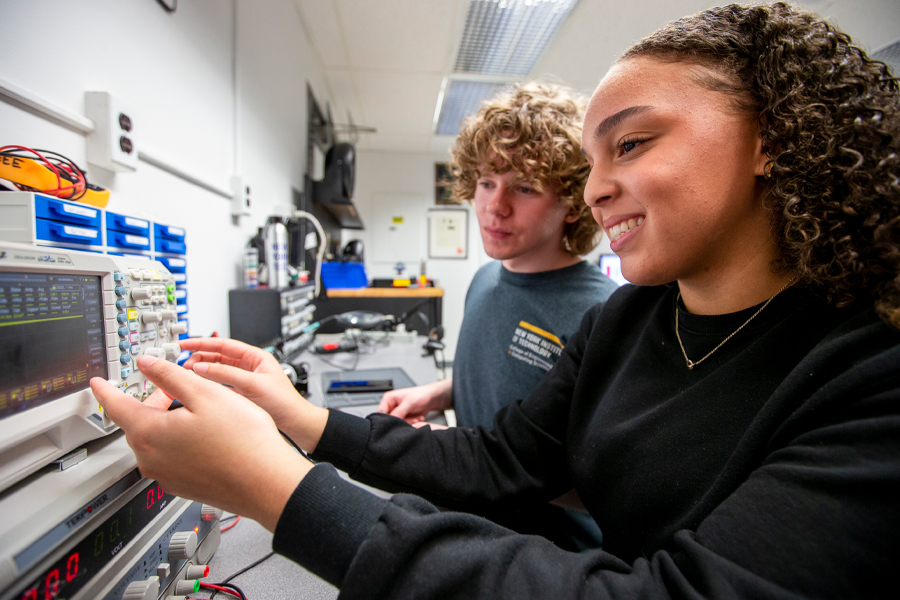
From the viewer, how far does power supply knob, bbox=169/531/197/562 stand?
427 millimetres

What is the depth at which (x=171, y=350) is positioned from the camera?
579 millimetres

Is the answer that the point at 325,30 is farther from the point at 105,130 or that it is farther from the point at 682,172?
the point at 682,172

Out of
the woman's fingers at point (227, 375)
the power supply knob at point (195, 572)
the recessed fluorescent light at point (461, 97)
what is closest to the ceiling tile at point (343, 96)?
the recessed fluorescent light at point (461, 97)

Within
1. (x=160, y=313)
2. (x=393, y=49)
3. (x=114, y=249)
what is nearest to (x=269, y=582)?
(x=160, y=313)

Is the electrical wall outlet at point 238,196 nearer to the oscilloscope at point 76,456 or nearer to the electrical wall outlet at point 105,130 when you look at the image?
the electrical wall outlet at point 105,130

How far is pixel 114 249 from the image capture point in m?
0.71

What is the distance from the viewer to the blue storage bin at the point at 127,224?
70cm

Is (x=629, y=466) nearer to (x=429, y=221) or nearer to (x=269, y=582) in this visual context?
(x=269, y=582)

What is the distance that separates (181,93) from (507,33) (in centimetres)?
217

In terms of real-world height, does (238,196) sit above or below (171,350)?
above

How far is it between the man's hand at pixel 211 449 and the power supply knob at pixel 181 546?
11cm

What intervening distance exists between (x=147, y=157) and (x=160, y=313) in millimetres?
615

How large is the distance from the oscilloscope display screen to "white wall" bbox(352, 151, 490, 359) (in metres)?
4.45

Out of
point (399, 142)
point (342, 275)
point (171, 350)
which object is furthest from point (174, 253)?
point (399, 142)
